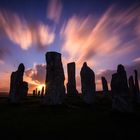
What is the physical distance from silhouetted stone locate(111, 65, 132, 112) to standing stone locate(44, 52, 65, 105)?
24.8ft

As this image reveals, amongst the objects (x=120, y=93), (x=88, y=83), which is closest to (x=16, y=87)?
(x=88, y=83)

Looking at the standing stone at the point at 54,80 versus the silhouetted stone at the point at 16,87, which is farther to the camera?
the silhouetted stone at the point at 16,87

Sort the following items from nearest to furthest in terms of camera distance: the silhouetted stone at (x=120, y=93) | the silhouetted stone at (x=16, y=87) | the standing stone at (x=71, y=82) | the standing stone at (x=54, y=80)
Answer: the silhouetted stone at (x=120, y=93) < the standing stone at (x=54, y=80) < the silhouetted stone at (x=16, y=87) < the standing stone at (x=71, y=82)

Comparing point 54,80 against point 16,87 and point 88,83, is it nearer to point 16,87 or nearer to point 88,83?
point 16,87

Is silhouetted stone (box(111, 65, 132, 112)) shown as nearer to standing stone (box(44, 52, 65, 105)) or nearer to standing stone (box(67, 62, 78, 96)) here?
standing stone (box(44, 52, 65, 105))

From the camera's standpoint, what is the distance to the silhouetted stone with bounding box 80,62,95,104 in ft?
99.1

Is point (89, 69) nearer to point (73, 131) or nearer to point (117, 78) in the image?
point (117, 78)

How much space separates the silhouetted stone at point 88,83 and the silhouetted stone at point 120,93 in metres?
8.44

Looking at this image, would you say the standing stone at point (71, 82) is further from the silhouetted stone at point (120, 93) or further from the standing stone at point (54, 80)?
the silhouetted stone at point (120, 93)

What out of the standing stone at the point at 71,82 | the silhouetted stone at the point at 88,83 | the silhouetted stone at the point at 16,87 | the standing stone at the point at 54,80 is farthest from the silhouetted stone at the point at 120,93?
the standing stone at the point at 71,82

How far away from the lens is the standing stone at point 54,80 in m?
24.6

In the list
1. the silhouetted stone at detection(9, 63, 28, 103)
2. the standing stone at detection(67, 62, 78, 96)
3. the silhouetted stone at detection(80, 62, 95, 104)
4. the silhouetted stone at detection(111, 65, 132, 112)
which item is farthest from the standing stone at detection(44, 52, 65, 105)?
the standing stone at detection(67, 62, 78, 96)

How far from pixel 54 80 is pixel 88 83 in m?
8.10

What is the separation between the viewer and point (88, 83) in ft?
102
